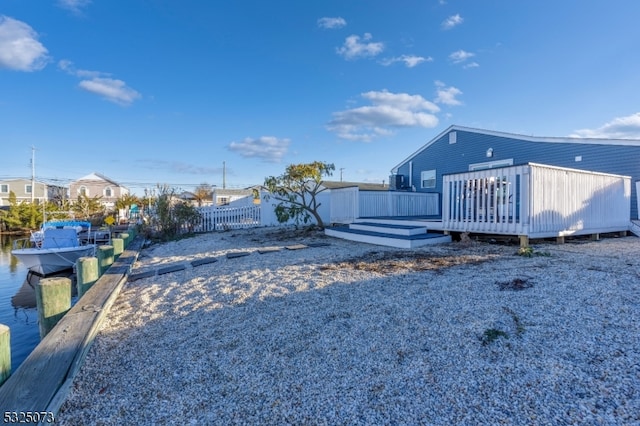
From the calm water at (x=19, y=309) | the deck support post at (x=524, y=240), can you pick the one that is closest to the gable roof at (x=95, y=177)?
the calm water at (x=19, y=309)

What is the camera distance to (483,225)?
7.13 meters

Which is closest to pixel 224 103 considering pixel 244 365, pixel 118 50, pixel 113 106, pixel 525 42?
pixel 118 50

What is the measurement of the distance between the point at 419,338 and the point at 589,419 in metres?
1.18

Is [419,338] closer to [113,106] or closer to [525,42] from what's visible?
[525,42]

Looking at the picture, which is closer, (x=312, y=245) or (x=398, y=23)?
(x=312, y=245)

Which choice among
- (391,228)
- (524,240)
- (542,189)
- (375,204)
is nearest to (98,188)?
(375,204)

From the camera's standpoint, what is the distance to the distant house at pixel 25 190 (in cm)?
3307

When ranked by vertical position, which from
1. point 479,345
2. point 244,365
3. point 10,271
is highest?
point 479,345

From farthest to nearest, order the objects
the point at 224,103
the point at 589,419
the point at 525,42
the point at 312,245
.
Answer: the point at 224,103 → the point at 525,42 → the point at 312,245 → the point at 589,419

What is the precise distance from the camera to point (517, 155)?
11516 millimetres

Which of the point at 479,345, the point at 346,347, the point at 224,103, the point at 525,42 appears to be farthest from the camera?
the point at 224,103

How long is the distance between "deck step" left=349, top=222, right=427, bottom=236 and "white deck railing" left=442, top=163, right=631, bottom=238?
0.70m

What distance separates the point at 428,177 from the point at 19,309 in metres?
14.7

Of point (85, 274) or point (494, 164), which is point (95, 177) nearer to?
point (85, 274)
